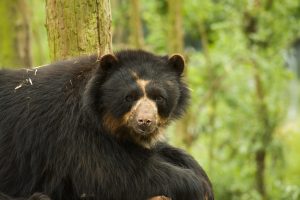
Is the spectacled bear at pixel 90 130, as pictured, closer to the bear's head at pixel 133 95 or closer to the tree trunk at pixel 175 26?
the bear's head at pixel 133 95

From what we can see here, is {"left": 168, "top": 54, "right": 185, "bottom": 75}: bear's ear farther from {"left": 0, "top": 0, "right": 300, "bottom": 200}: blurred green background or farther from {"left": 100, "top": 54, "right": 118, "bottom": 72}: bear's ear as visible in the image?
{"left": 0, "top": 0, "right": 300, "bottom": 200}: blurred green background

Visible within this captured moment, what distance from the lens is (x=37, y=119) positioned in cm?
609

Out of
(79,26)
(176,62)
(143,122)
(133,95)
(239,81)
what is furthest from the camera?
(239,81)

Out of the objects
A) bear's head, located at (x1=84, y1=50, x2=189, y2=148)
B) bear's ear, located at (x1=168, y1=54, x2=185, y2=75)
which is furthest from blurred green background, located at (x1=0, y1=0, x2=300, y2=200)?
bear's head, located at (x1=84, y1=50, x2=189, y2=148)

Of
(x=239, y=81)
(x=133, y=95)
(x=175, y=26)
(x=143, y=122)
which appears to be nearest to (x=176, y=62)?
(x=133, y=95)

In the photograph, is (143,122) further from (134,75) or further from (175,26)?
(175,26)

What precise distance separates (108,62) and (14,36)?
5.94 meters

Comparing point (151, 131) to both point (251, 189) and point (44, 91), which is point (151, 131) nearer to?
point (44, 91)

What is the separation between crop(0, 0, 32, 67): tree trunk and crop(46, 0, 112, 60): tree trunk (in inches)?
188

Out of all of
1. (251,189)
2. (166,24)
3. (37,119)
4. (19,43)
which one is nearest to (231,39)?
(166,24)

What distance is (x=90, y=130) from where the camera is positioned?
600 centimetres

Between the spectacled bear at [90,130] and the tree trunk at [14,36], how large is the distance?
5342mm

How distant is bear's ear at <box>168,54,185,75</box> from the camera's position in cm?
654

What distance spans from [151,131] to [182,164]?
81cm
